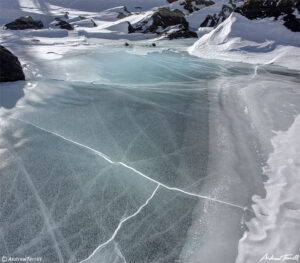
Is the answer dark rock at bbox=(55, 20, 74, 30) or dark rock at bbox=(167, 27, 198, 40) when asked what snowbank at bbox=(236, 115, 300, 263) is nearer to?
dark rock at bbox=(167, 27, 198, 40)

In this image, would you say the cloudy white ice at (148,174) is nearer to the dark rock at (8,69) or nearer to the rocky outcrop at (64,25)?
the dark rock at (8,69)

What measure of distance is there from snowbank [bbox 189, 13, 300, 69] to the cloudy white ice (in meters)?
3.21

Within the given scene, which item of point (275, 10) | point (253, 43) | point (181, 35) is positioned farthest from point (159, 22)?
point (253, 43)

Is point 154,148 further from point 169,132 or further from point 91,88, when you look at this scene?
point 91,88

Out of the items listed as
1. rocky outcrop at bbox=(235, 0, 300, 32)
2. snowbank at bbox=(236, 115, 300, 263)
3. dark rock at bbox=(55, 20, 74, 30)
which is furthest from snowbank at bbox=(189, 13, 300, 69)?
dark rock at bbox=(55, 20, 74, 30)

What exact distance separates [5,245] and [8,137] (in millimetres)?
1346

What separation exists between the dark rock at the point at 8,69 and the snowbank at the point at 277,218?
460 centimetres

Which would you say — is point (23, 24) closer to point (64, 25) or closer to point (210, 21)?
point (64, 25)

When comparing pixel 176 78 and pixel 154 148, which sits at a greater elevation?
pixel 154 148

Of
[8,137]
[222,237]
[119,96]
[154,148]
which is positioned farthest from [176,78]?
[222,237]

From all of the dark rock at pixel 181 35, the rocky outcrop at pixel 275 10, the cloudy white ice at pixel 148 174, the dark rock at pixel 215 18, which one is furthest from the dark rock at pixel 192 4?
the cloudy white ice at pixel 148 174

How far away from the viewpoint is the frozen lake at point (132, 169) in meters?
1.36

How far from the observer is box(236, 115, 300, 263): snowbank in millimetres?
1280

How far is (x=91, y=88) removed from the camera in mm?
3982
